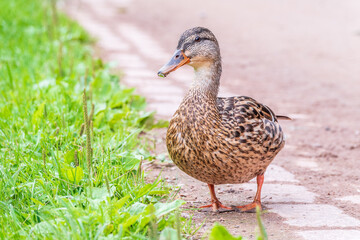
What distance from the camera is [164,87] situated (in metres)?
6.91

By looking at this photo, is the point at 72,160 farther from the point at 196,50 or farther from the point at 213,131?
the point at 196,50

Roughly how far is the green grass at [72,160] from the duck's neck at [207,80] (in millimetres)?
626

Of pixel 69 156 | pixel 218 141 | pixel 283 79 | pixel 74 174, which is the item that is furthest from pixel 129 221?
pixel 283 79

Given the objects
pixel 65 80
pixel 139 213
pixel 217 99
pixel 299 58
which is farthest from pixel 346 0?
pixel 139 213

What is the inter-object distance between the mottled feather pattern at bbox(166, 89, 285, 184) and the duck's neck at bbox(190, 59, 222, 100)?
0.08 ft

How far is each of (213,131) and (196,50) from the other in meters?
0.57

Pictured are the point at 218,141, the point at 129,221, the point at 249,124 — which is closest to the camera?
the point at 129,221

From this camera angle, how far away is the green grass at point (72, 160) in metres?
2.95

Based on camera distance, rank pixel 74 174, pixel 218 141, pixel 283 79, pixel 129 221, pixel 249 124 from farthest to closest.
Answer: pixel 283 79
pixel 249 124
pixel 218 141
pixel 74 174
pixel 129 221

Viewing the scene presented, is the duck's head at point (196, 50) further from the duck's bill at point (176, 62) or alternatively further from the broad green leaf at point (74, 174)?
the broad green leaf at point (74, 174)

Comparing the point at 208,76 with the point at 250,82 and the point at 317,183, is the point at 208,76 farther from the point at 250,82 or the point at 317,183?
the point at 250,82

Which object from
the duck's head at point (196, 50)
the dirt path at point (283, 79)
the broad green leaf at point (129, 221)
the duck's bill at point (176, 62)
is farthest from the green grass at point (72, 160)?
the duck's head at point (196, 50)

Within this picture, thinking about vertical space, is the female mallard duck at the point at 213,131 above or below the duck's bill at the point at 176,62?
below

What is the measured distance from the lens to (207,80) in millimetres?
3883
